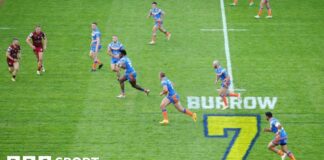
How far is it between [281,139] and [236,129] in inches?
112

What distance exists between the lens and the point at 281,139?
21.1m

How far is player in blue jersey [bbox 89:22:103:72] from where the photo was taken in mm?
27797

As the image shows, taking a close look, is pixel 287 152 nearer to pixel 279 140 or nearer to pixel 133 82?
pixel 279 140

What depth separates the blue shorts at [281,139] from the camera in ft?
69.3

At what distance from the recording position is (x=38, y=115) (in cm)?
2469

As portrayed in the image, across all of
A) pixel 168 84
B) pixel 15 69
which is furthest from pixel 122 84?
pixel 15 69

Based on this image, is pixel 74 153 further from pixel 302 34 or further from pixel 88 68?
pixel 302 34

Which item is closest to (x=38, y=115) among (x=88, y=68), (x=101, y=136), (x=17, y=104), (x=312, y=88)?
(x=17, y=104)

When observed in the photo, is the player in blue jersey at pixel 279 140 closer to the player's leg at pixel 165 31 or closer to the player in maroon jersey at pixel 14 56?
the player's leg at pixel 165 31

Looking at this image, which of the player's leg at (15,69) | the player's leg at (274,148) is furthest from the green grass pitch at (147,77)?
the player's leg at (274,148)

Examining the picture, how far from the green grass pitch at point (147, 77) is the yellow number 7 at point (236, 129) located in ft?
0.88

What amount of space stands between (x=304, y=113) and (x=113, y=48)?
8.04 metres

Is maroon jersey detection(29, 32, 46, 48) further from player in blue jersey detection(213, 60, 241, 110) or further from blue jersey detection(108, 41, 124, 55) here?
player in blue jersey detection(213, 60, 241, 110)

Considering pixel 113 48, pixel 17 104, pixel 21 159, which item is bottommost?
pixel 21 159
